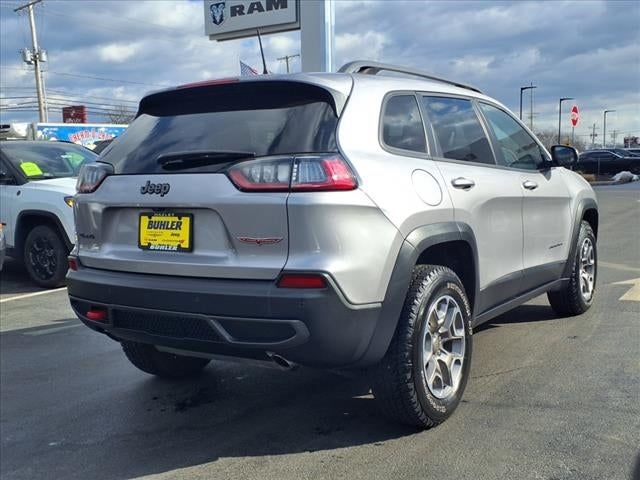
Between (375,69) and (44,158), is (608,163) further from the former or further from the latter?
(375,69)

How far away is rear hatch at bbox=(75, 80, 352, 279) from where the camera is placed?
295 centimetres

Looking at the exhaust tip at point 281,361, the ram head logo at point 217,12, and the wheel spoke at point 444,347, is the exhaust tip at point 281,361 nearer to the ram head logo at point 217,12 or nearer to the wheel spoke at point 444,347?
the wheel spoke at point 444,347

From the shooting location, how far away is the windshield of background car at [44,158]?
8562 millimetres

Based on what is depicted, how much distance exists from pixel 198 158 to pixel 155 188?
266 mm

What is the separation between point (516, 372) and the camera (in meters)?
4.30

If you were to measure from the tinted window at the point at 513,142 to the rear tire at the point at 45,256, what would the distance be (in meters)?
5.56

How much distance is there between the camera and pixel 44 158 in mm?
8820

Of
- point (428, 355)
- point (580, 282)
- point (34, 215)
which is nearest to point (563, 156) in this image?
point (580, 282)

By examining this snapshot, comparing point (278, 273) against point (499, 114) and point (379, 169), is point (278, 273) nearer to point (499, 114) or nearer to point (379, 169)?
point (379, 169)

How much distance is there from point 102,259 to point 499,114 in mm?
2937

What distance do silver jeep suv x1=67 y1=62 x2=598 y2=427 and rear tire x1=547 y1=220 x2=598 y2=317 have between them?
1702 mm

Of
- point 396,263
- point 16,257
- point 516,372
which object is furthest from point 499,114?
point 16,257

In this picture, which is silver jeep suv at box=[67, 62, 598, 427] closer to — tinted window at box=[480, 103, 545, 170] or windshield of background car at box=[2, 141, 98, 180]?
tinted window at box=[480, 103, 545, 170]

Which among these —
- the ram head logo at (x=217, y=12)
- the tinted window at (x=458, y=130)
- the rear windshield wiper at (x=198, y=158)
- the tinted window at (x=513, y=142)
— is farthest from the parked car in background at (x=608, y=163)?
the rear windshield wiper at (x=198, y=158)
